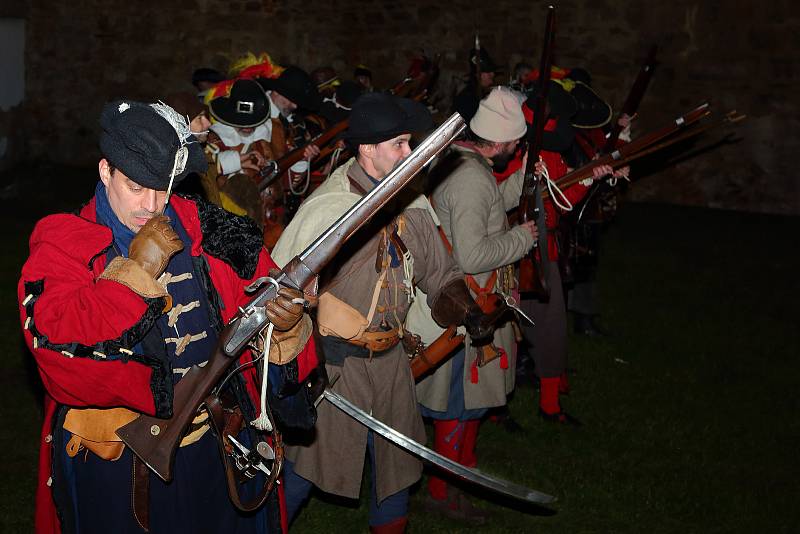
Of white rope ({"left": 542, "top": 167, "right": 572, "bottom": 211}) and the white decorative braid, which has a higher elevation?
the white decorative braid

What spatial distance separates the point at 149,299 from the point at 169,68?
15.3 m

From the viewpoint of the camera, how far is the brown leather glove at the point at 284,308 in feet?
8.36

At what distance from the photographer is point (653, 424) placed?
6.29 metres

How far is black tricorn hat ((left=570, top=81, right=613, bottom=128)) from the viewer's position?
6.78m

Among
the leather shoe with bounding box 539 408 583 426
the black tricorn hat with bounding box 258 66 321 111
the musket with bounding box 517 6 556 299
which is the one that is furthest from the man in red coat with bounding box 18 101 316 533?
the black tricorn hat with bounding box 258 66 321 111

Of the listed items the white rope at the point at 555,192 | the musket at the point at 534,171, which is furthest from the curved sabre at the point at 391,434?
the white rope at the point at 555,192

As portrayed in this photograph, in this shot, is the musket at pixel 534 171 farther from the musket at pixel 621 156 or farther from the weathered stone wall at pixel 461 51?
the weathered stone wall at pixel 461 51

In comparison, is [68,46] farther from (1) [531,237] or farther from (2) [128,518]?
(2) [128,518]

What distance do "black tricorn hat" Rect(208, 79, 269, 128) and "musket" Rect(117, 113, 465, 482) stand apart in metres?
4.53

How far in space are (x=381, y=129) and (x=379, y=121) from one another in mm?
34

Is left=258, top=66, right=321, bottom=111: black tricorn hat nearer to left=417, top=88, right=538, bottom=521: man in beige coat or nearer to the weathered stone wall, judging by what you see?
left=417, top=88, right=538, bottom=521: man in beige coat

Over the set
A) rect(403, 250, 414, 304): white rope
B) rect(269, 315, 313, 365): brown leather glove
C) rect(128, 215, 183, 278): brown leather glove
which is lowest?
rect(403, 250, 414, 304): white rope

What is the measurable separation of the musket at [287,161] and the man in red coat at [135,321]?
4.08 meters

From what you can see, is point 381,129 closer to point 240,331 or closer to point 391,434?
point 391,434
